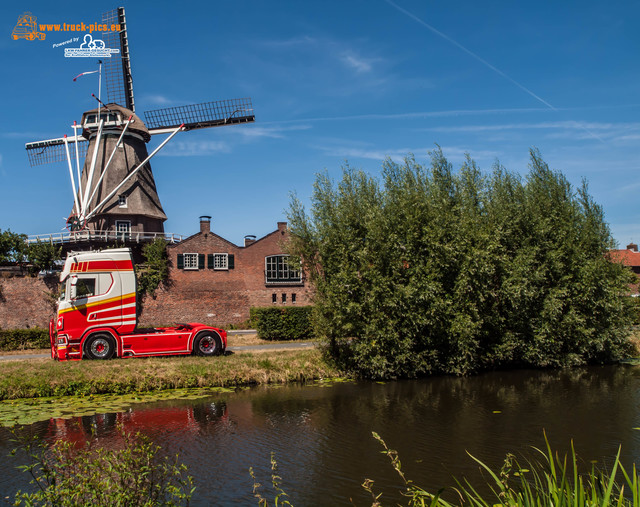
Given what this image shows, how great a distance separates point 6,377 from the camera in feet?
50.3

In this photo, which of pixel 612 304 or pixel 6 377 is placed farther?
pixel 612 304

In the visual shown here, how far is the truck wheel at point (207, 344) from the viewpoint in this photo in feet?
63.9

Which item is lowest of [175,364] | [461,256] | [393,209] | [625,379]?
[625,379]

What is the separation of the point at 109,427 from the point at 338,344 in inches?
374

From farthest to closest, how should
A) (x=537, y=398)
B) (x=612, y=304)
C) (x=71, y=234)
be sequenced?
(x=71, y=234), (x=612, y=304), (x=537, y=398)

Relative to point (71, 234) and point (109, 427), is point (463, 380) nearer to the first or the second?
point (109, 427)

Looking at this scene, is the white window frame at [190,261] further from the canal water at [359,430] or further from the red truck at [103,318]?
the canal water at [359,430]

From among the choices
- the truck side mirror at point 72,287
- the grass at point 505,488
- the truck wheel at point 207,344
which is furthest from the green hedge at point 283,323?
the grass at point 505,488

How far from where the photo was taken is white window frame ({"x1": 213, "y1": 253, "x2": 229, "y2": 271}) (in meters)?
36.3

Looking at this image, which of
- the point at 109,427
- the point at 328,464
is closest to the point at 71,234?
the point at 109,427

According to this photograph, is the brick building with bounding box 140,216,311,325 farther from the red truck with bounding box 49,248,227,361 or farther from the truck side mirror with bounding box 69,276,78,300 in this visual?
the truck side mirror with bounding box 69,276,78,300

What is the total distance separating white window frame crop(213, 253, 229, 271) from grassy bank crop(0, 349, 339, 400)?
17.1 meters

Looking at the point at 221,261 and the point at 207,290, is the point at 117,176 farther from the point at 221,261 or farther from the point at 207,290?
the point at 207,290

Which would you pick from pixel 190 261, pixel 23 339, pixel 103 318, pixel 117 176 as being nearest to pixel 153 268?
pixel 190 261
